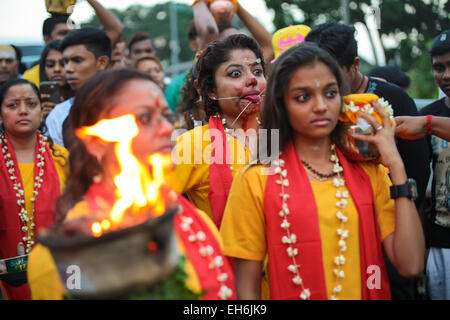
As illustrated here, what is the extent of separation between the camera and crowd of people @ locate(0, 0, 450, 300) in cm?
197

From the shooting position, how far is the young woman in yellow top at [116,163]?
1.88m

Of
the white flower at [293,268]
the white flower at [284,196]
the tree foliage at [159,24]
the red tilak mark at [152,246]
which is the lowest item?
the white flower at [293,268]

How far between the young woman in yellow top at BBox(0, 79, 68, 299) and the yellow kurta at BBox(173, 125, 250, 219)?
1.21 metres

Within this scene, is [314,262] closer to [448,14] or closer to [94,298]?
[94,298]

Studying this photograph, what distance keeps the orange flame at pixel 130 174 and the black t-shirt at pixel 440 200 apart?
2.11 meters

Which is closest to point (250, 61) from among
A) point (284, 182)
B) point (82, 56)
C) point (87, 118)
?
point (284, 182)

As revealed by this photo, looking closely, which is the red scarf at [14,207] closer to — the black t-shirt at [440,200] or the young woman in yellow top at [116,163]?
the young woman in yellow top at [116,163]

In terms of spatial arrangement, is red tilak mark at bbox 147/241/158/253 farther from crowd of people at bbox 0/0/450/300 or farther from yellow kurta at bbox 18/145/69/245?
yellow kurta at bbox 18/145/69/245

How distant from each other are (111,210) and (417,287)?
2441 millimetres

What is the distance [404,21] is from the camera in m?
15.9

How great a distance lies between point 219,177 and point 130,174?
4.19 ft

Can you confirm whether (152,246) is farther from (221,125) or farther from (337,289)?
(221,125)

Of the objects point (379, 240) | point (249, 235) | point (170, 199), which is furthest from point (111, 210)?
point (379, 240)

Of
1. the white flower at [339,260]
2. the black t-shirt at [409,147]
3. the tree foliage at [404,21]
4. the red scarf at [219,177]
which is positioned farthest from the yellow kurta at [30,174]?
the tree foliage at [404,21]
